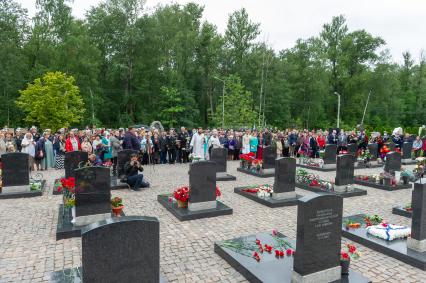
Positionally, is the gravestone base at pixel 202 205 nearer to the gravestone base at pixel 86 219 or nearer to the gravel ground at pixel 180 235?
the gravel ground at pixel 180 235

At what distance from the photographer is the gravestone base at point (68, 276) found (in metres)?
5.12

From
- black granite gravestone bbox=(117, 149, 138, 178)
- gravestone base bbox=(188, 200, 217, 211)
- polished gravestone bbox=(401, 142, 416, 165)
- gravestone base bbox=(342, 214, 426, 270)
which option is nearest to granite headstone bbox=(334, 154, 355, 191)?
gravestone base bbox=(342, 214, 426, 270)

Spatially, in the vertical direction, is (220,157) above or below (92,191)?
above

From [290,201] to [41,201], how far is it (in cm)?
803

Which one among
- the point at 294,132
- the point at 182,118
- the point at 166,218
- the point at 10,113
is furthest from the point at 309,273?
the point at 10,113

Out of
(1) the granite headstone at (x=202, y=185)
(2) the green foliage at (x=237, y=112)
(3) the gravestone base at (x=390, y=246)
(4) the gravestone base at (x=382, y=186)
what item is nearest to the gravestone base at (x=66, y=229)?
(1) the granite headstone at (x=202, y=185)

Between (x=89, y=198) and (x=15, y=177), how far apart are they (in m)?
4.88

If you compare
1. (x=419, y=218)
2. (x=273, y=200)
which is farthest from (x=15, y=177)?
(x=419, y=218)

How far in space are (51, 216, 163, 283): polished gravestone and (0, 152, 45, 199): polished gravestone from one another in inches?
330

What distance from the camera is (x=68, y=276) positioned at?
17.3ft

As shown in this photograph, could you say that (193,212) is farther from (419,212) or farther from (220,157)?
(220,157)

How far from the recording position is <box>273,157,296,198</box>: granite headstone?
10.6 m

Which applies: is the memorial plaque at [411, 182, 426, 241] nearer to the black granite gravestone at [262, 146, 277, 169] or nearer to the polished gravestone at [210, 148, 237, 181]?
the polished gravestone at [210, 148, 237, 181]

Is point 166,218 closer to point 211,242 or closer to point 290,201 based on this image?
point 211,242
